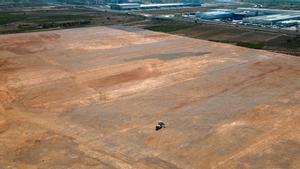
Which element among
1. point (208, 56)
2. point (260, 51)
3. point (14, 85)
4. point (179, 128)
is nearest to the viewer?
point (179, 128)

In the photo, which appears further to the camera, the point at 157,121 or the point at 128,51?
the point at 128,51

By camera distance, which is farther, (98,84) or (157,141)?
(98,84)

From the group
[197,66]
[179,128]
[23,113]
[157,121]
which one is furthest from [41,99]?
[197,66]

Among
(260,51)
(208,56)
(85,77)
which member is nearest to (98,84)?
(85,77)

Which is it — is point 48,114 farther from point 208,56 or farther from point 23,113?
point 208,56

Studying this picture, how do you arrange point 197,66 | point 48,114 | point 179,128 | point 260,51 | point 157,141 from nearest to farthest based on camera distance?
point 157,141 < point 179,128 < point 48,114 < point 197,66 < point 260,51

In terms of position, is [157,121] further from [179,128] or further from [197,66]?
[197,66]
